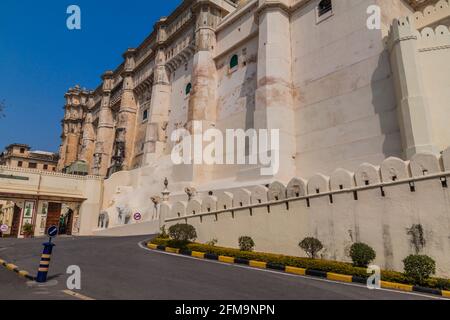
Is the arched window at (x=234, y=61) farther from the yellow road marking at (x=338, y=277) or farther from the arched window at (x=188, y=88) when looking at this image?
the yellow road marking at (x=338, y=277)

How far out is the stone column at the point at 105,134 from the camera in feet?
153

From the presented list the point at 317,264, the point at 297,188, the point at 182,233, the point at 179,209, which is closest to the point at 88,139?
the point at 179,209

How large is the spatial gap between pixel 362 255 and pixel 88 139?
55.3 meters

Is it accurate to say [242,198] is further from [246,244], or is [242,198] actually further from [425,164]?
[425,164]

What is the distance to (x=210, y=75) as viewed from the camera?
2900cm

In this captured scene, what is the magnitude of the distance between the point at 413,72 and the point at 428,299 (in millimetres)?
11240

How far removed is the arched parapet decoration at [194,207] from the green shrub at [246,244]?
12.1ft

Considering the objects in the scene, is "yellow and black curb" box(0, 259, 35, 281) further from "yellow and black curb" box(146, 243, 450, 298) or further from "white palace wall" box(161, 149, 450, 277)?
"white palace wall" box(161, 149, 450, 277)

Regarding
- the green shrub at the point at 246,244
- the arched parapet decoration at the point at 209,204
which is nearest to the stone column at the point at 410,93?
the green shrub at the point at 246,244

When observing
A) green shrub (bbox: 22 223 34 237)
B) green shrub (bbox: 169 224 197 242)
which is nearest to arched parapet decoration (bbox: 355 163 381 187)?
green shrub (bbox: 169 224 197 242)

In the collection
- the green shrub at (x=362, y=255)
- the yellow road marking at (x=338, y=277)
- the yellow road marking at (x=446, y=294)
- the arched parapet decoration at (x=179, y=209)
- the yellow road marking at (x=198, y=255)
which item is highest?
the arched parapet decoration at (x=179, y=209)

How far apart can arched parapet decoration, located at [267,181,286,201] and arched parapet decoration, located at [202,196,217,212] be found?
325 centimetres

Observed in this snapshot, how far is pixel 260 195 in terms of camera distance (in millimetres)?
13023
